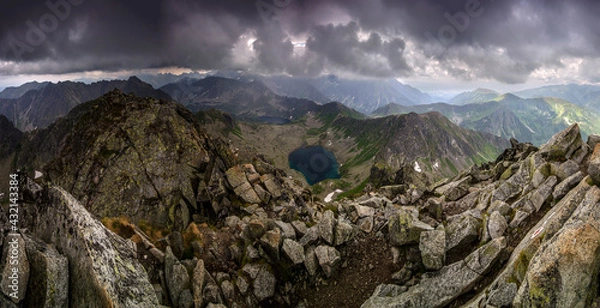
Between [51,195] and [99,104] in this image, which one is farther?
[99,104]

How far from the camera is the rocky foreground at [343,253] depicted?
13906mm

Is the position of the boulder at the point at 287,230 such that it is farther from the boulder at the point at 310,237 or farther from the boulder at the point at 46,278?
the boulder at the point at 46,278

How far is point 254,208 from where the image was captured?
41.8 m

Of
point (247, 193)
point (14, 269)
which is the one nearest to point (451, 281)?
point (14, 269)

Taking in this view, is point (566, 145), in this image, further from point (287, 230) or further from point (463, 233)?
point (287, 230)

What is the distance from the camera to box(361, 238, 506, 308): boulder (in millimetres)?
18875

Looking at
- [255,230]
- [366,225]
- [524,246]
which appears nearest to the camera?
[524,246]

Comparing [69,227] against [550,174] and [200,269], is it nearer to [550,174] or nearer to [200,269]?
[200,269]

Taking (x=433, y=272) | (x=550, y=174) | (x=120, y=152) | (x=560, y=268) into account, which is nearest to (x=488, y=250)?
(x=433, y=272)

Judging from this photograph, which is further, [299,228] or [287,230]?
[299,228]

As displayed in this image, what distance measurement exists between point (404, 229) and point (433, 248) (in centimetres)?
306

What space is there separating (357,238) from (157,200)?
113ft

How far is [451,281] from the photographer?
1950 centimetres

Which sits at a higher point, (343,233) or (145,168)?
(145,168)
